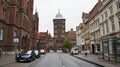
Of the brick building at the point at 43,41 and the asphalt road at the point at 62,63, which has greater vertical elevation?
the brick building at the point at 43,41

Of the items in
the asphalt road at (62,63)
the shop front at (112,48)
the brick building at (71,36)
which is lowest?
the asphalt road at (62,63)

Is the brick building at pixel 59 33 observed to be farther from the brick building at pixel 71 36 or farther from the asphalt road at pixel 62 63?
the asphalt road at pixel 62 63

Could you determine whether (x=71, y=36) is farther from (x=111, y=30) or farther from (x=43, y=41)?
(x=111, y=30)

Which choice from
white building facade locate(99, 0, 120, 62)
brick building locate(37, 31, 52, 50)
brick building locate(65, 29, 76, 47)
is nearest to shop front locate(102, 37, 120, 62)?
white building facade locate(99, 0, 120, 62)

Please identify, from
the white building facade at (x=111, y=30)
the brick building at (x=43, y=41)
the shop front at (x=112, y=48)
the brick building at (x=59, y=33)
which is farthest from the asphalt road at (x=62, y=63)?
the brick building at (x=59, y=33)

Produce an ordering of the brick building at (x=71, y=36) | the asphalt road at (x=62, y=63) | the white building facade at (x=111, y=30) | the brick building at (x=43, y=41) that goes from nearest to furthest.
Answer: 1. the asphalt road at (x=62, y=63)
2. the white building facade at (x=111, y=30)
3. the brick building at (x=43, y=41)
4. the brick building at (x=71, y=36)

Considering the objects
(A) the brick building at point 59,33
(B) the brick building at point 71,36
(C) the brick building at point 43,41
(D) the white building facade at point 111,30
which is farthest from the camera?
(A) the brick building at point 59,33

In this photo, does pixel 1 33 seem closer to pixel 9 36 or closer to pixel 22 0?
pixel 9 36

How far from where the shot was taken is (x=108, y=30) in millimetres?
34156

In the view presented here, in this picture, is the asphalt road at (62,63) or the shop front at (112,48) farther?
the shop front at (112,48)

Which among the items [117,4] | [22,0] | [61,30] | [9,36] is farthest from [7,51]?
[61,30]

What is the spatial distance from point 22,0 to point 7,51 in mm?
16371

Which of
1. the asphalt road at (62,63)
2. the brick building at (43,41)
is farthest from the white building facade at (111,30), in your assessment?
the brick building at (43,41)

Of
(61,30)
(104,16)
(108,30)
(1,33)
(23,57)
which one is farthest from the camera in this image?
(61,30)
